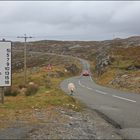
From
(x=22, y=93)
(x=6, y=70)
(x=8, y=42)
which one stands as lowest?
(x=22, y=93)

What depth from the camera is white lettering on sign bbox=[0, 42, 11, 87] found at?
19.1 m

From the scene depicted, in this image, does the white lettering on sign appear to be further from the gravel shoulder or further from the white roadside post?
the gravel shoulder

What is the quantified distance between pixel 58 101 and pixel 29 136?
34.5ft

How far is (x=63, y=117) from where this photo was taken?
15250 mm

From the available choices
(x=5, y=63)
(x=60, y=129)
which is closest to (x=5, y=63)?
(x=5, y=63)

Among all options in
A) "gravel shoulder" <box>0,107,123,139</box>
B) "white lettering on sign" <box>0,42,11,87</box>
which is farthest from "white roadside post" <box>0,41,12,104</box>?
"gravel shoulder" <box>0,107,123,139</box>

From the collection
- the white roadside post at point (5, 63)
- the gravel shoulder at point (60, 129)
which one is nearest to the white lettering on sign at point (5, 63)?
the white roadside post at point (5, 63)

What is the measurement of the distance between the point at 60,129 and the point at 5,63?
7919 millimetres

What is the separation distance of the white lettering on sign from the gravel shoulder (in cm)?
442

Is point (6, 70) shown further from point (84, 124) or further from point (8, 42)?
point (84, 124)

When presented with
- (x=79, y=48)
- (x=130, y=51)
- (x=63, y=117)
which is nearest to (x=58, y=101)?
(x=63, y=117)

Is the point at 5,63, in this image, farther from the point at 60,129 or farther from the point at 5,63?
the point at 60,129

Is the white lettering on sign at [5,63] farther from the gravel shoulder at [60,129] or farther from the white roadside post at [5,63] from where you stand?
the gravel shoulder at [60,129]

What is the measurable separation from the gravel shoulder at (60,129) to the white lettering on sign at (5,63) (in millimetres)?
4425
